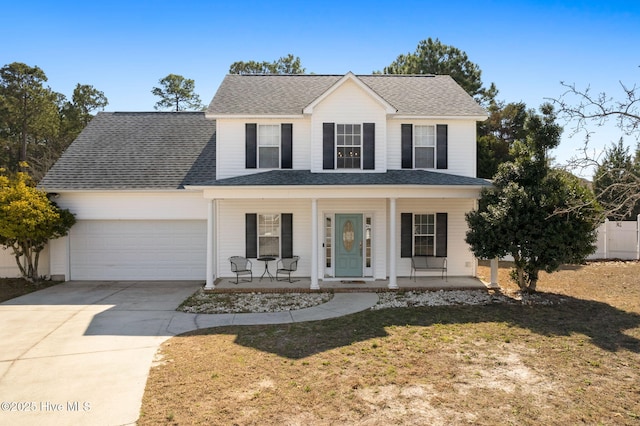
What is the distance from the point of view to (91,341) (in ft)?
27.4

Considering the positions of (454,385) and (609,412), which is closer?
(609,412)

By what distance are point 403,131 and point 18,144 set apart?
1263 inches

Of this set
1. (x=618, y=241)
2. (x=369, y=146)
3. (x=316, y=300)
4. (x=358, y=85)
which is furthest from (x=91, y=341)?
(x=618, y=241)

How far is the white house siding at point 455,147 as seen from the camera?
48.6 ft

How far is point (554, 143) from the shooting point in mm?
11797

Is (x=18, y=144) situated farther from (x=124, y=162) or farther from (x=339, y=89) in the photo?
(x=339, y=89)

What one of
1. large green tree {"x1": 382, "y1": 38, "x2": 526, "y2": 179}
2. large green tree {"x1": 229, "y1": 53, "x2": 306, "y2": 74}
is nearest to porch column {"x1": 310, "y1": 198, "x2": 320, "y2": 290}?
large green tree {"x1": 382, "y1": 38, "x2": 526, "y2": 179}

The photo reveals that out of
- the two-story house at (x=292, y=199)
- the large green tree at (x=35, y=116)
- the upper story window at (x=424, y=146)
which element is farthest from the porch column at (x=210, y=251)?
the large green tree at (x=35, y=116)

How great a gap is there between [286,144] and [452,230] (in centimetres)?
687

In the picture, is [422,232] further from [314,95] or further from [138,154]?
[138,154]

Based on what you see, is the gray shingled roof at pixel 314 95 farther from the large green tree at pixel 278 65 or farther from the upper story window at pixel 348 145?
the large green tree at pixel 278 65

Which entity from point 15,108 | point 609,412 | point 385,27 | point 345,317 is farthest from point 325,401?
point 15,108

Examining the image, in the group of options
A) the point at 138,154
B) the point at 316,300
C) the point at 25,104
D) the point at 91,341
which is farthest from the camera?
the point at 25,104

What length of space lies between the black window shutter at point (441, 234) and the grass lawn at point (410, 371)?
14.2ft
